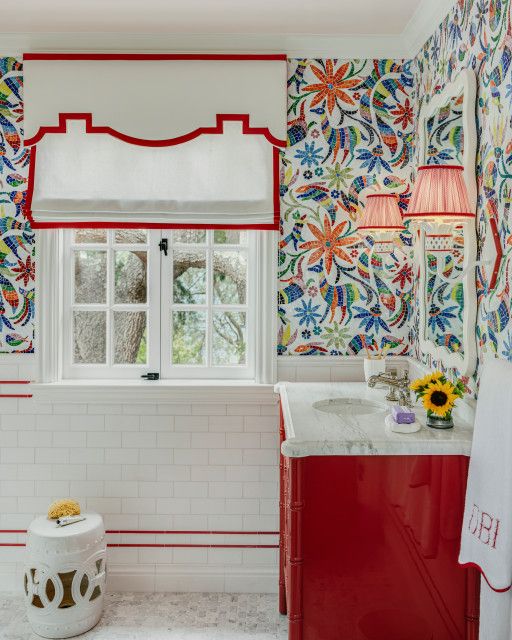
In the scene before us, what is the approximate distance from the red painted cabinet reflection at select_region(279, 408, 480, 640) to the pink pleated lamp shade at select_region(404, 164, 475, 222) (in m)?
0.86

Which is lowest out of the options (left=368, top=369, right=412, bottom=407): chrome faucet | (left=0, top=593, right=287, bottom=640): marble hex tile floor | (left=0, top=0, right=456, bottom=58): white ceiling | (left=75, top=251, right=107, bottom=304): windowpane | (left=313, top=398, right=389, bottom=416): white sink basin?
(left=0, top=593, right=287, bottom=640): marble hex tile floor

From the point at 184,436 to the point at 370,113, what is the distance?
6.46 feet

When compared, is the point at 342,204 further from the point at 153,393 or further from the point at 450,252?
the point at 153,393

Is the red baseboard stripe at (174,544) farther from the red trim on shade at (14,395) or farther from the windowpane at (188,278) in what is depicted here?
the windowpane at (188,278)

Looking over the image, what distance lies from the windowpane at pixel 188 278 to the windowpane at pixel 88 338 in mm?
443

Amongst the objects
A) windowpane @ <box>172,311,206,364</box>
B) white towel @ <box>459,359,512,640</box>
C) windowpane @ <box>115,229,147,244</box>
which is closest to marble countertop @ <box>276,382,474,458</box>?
white towel @ <box>459,359,512,640</box>

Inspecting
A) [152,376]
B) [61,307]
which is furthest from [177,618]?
[61,307]

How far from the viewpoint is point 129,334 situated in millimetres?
3564

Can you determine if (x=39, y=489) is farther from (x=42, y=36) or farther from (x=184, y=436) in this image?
(x=42, y=36)

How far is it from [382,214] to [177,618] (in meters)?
2.23

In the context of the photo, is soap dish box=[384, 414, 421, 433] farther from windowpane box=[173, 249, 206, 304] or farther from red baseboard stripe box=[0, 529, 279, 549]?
windowpane box=[173, 249, 206, 304]

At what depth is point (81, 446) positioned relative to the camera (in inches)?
136

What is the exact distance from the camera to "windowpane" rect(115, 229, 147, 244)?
3566 mm

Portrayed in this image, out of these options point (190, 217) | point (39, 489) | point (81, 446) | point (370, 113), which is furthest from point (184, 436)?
point (370, 113)
